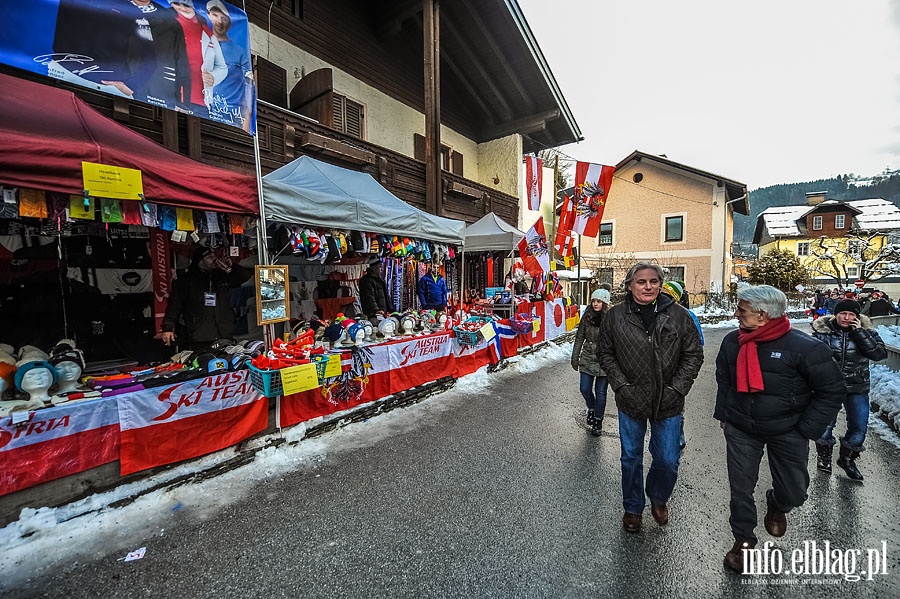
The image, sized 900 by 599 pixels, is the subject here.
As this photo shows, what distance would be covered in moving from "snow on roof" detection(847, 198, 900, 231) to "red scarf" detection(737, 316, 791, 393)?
138 ft

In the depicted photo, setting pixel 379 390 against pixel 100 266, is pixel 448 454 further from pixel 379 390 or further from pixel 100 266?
pixel 100 266

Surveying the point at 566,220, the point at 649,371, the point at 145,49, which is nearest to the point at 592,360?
the point at 649,371

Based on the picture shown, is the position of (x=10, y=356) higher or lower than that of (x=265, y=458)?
higher

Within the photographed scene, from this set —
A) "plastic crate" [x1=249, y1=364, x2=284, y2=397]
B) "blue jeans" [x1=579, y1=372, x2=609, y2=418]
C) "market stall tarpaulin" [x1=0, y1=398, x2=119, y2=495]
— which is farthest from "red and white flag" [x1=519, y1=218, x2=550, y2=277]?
"market stall tarpaulin" [x1=0, y1=398, x2=119, y2=495]

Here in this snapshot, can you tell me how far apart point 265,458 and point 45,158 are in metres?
3.10

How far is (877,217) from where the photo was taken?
32406 millimetres

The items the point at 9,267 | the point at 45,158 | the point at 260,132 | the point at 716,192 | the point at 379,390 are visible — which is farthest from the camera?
the point at 716,192

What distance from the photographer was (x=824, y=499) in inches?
124

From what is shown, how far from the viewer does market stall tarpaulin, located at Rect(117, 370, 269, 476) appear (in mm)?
3240

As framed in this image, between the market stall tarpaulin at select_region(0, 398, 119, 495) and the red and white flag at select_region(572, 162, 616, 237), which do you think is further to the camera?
the red and white flag at select_region(572, 162, 616, 237)

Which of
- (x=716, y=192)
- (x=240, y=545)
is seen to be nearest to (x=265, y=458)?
(x=240, y=545)

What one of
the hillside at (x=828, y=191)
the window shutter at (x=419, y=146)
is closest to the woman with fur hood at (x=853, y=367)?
the window shutter at (x=419, y=146)

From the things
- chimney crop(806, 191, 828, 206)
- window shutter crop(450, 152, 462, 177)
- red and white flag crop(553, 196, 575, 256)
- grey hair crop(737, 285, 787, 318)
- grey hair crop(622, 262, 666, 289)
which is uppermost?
chimney crop(806, 191, 828, 206)

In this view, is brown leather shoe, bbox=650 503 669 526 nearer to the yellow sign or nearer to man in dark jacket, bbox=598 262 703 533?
man in dark jacket, bbox=598 262 703 533
